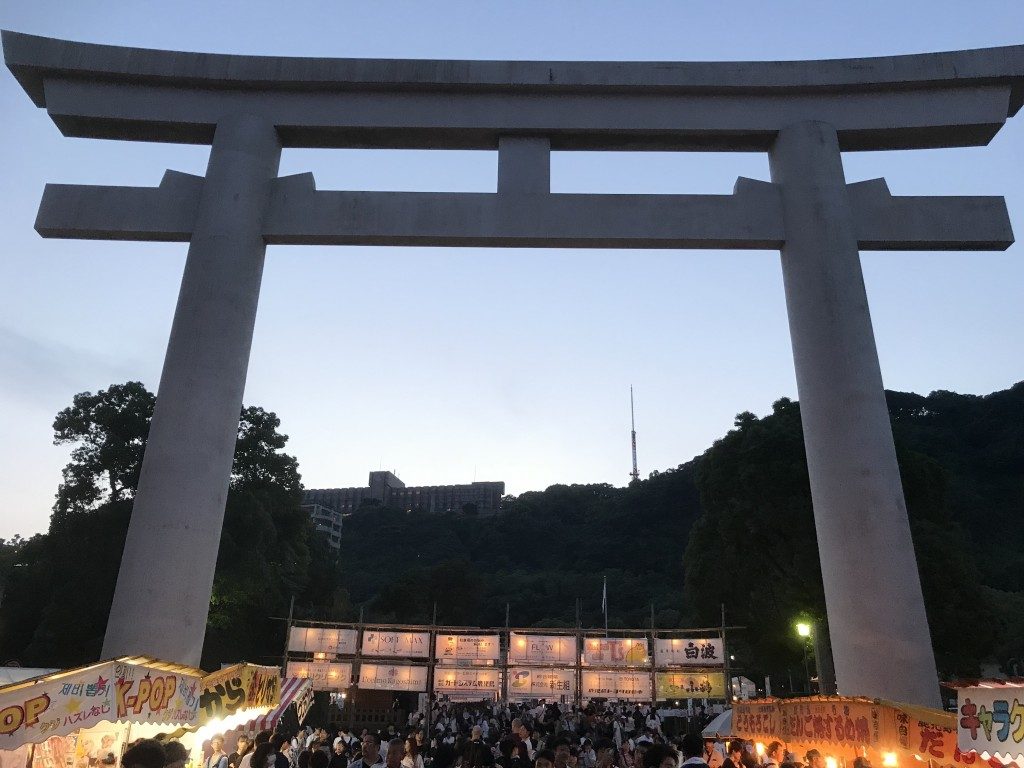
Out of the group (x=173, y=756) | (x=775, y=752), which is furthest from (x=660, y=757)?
(x=775, y=752)

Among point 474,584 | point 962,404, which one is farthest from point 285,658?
point 962,404

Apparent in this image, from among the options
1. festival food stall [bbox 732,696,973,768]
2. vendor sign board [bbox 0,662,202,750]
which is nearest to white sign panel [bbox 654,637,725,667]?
festival food stall [bbox 732,696,973,768]

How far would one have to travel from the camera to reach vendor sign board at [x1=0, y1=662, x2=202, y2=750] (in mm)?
5457

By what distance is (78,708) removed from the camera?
6.04 meters

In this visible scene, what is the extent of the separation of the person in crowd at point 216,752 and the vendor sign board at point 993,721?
723 cm

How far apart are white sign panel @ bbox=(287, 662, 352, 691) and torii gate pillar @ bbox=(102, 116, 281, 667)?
559 inches

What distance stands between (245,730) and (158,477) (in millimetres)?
3984

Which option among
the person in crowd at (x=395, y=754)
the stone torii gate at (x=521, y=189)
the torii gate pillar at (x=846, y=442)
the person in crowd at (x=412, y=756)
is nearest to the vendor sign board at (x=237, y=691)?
the stone torii gate at (x=521, y=189)

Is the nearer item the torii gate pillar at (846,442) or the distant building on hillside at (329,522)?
the torii gate pillar at (846,442)

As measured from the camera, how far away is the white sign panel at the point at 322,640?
70.1 feet

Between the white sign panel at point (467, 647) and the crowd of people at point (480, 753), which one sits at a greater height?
the white sign panel at point (467, 647)

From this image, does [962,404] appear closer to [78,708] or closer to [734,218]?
[734,218]

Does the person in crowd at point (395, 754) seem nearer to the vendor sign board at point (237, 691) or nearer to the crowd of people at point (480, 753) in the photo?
the crowd of people at point (480, 753)

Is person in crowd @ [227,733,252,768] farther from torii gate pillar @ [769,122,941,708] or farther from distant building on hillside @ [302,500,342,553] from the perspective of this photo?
distant building on hillside @ [302,500,342,553]
